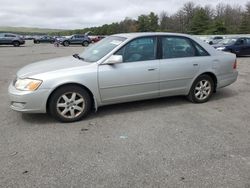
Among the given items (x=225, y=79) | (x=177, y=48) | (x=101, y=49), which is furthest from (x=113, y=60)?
(x=225, y=79)

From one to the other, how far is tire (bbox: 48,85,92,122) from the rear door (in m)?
1.58

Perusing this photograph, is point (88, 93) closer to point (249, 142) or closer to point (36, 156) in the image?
point (36, 156)

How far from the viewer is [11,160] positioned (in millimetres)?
3346

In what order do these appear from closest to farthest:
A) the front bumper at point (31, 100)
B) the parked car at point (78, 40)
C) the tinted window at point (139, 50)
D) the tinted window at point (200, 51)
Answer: the front bumper at point (31, 100) < the tinted window at point (139, 50) < the tinted window at point (200, 51) < the parked car at point (78, 40)

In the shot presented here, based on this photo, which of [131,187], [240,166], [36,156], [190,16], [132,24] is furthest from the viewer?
[132,24]

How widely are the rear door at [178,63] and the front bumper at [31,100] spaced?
2.24 m

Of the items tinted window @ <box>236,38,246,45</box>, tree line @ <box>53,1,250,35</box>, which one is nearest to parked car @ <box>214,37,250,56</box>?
tinted window @ <box>236,38,246,45</box>

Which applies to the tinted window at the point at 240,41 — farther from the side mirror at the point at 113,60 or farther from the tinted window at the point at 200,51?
the side mirror at the point at 113,60

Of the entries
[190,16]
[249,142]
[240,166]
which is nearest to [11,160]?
[240,166]

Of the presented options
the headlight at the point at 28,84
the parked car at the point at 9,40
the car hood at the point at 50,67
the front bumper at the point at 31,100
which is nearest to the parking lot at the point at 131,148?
the front bumper at the point at 31,100

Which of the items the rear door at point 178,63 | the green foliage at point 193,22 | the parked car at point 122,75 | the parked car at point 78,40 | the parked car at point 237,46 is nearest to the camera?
the parked car at point 122,75

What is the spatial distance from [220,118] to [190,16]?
8136 cm

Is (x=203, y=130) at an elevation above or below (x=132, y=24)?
below

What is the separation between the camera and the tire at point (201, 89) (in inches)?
226
